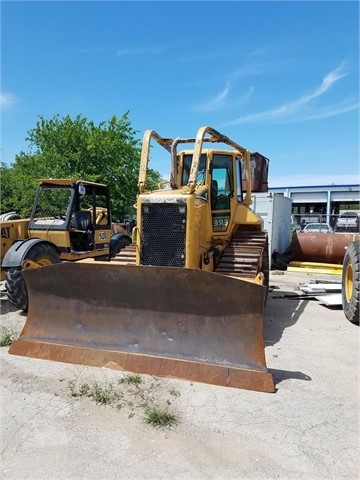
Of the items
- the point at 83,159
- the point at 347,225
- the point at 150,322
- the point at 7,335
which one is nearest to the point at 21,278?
the point at 7,335

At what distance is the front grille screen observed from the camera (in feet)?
17.1

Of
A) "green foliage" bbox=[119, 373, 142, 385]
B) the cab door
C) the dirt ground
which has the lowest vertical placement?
the dirt ground

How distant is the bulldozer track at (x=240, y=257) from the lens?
18.8ft

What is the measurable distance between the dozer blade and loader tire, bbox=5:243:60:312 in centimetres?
127

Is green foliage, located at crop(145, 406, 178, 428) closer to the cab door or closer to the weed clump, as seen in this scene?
the weed clump

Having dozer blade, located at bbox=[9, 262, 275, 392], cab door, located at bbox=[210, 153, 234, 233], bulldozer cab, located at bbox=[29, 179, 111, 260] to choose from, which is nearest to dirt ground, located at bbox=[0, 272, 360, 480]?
dozer blade, located at bbox=[9, 262, 275, 392]

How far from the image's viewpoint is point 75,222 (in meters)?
8.54

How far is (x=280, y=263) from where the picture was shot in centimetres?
1307

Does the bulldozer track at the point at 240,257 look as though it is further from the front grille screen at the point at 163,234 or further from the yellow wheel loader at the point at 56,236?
the yellow wheel loader at the point at 56,236

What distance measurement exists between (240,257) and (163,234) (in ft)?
4.38

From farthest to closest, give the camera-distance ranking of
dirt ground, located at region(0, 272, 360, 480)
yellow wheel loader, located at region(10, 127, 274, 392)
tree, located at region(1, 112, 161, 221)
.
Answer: tree, located at region(1, 112, 161, 221)
yellow wheel loader, located at region(10, 127, 274, 392)
dirt ground, located at region(0, 272, 360, 480)

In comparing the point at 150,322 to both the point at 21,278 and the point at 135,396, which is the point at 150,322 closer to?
the point at 135,396

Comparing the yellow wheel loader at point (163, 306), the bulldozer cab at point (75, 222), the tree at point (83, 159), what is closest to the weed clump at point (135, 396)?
the yellow wheel loader at point (163, 306)

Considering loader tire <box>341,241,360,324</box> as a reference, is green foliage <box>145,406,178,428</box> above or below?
below
